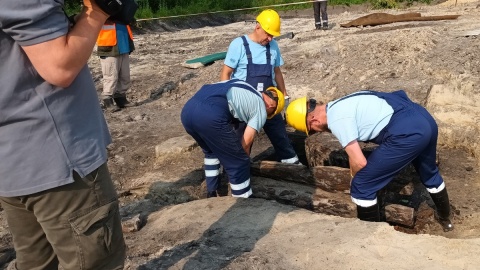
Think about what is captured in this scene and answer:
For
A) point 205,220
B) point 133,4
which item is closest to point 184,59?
point 205,220

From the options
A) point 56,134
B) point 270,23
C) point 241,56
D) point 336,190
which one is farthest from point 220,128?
point 56,134

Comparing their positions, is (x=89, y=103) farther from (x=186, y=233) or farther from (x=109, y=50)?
(x=109, y=50)

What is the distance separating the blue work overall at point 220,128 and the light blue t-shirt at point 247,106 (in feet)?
0.14

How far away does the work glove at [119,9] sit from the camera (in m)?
1.77

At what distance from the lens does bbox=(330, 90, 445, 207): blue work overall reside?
3.58m

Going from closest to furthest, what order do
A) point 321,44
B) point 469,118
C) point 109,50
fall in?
1. point 469,118
2. point 109,50
3. point 321,44

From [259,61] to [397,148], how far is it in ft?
6.46

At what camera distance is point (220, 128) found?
3.97 m

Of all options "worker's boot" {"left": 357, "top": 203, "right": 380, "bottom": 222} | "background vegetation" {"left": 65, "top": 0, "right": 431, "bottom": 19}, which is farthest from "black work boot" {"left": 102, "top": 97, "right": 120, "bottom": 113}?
"background vegetation" {"left": 65, "top": 0, "right": 431, "bottom": 19}

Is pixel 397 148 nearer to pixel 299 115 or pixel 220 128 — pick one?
pixel 299 115

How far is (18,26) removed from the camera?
5.27 ft

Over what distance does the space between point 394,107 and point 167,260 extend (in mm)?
2023

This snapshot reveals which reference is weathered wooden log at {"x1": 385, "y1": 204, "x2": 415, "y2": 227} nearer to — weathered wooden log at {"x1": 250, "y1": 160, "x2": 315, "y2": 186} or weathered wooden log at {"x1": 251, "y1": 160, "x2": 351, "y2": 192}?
weathered wooden log at {"x1": 251, "y1": 160, "x2": 351, "y2": 192}

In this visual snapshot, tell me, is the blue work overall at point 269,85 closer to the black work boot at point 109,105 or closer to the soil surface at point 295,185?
the soil surface at point 295,185
